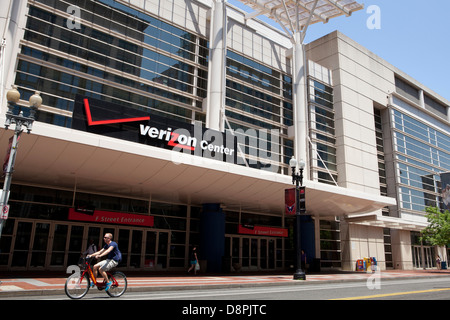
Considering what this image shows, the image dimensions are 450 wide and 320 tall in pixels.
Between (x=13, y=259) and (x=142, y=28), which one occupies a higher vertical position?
(x=142, y=28)

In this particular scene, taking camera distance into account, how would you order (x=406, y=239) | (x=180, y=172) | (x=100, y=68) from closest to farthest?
(x=180, y=172) → (x=100, y=68) → (x=406, y=239)

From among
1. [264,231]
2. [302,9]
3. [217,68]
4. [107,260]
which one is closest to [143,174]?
[107,260]

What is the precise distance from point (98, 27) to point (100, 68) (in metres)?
2.75

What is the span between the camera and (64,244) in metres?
21.1

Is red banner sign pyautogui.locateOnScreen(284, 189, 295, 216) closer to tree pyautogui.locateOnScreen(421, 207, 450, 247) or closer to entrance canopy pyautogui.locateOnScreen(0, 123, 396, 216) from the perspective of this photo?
entrance canopy pyautogui.locateOnScreen(0, 123, 396, 216)

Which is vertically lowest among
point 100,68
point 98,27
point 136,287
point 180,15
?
point 136,287

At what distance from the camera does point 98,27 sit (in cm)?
2442

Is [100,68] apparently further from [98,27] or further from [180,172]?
[180,172]

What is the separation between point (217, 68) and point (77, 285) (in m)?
21.5

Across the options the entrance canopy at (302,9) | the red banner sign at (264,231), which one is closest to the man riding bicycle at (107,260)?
the red banner sign at (264,231)

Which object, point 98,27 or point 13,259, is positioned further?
point 98,27

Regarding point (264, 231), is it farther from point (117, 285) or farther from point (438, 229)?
point (117, 285)

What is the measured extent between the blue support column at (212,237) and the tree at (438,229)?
73.7 ft
